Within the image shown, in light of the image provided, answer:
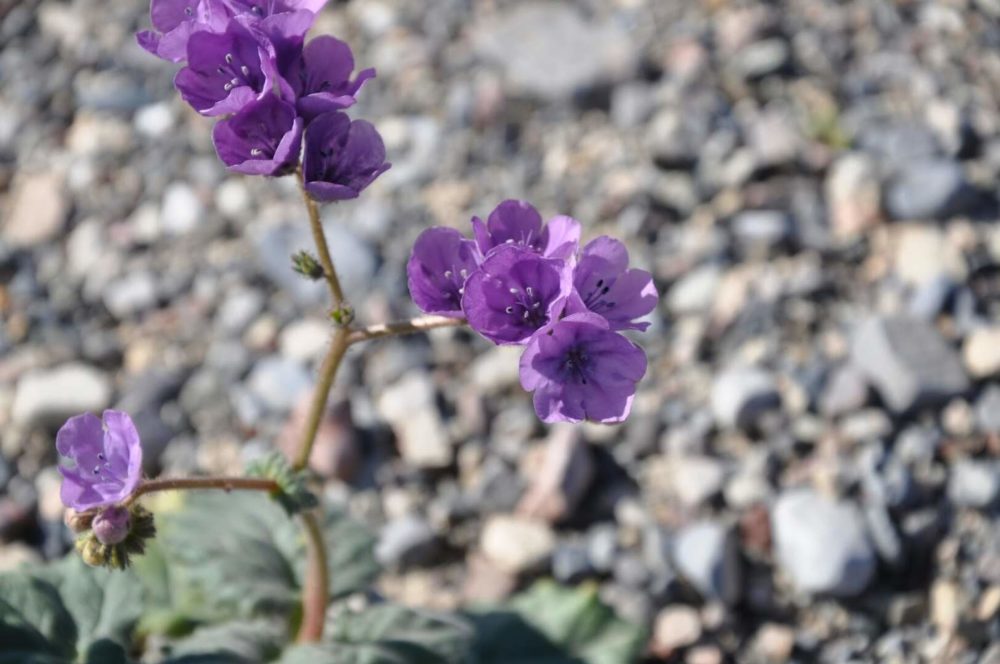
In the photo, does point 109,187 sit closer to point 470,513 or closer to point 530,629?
point 470,513

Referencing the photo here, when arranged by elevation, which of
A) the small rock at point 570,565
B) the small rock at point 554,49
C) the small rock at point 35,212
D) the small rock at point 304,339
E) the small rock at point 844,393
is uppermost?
the small rock at point 554,49

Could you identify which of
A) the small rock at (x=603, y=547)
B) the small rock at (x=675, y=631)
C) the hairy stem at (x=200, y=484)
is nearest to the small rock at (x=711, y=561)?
the small rock at (x=675, y=631)

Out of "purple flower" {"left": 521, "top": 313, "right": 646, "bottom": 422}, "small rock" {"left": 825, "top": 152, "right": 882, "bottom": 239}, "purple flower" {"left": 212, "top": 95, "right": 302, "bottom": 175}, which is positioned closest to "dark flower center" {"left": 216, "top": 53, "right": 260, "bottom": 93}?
"purple flower" {"left": 212, "top": 95, "right": 302, "bottom": 175}

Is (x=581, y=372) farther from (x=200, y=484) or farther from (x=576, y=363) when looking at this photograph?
(x=200, y=484)

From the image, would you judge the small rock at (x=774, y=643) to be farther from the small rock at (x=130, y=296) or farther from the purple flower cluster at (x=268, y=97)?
the small rock at (x=130, y=296)

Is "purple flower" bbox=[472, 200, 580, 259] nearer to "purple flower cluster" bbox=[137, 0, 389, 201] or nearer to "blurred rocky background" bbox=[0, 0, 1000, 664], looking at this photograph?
"purple flower cluster" bbox=[137, 0, 389, 201]

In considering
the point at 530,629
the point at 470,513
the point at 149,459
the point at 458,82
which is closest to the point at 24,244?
the point at 149,459

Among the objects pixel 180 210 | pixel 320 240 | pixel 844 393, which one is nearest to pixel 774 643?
pixel 844 393
